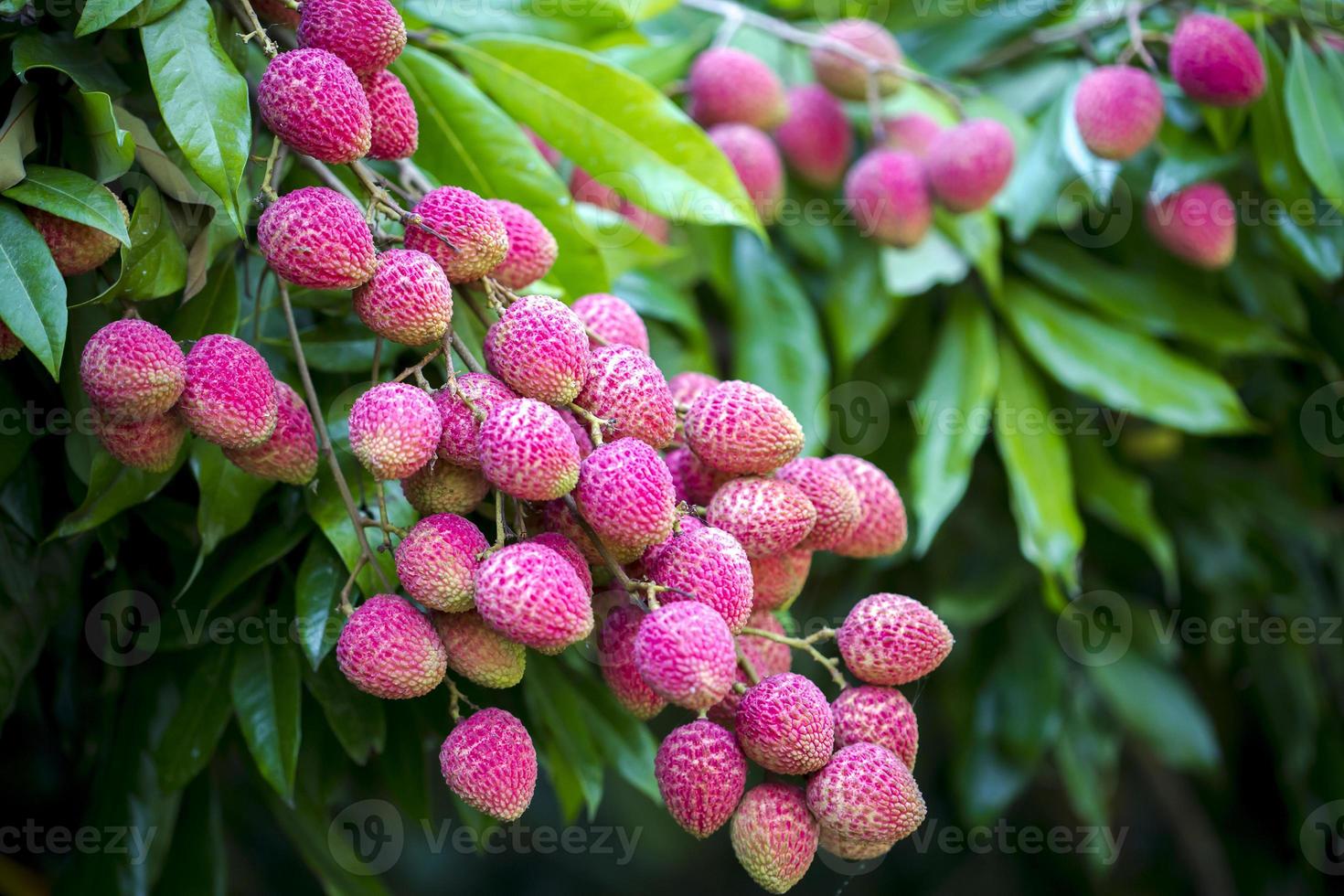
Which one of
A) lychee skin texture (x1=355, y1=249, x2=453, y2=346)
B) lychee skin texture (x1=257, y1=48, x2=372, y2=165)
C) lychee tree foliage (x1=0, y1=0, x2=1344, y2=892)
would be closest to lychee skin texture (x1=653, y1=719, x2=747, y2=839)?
lychee tree foliage (x1=0, y1=0, x2=1344, y2=892)

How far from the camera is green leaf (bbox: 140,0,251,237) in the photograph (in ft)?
1.69

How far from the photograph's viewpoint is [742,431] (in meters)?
0.53

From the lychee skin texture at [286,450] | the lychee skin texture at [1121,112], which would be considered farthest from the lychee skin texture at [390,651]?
the lychee skin texture at [1121,112]

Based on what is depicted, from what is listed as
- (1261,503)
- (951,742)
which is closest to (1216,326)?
(1261,503)

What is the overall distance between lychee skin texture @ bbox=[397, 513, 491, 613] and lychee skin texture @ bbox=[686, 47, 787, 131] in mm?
633

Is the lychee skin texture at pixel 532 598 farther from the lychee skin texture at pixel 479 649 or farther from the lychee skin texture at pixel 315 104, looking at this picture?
the lychee skin texture at pixel 315 104

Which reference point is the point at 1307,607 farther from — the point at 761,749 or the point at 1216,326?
the point at 761,749

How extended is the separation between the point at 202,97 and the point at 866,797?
0.48 m

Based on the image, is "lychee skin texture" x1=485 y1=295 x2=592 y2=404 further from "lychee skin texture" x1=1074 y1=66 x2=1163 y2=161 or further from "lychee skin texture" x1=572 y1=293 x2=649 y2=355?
"lychee skin texture" x1=1074 y1=66 x2=1163 y2=161

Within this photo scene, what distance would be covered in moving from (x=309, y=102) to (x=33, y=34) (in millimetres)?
190

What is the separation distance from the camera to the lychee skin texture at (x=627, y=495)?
0.47 meters

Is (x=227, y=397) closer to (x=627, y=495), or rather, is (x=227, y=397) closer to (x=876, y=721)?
(x=627, y=495)

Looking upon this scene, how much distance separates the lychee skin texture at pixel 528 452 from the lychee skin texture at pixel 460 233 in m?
0.09

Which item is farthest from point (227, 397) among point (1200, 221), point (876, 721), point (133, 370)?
point (1200, 221)
